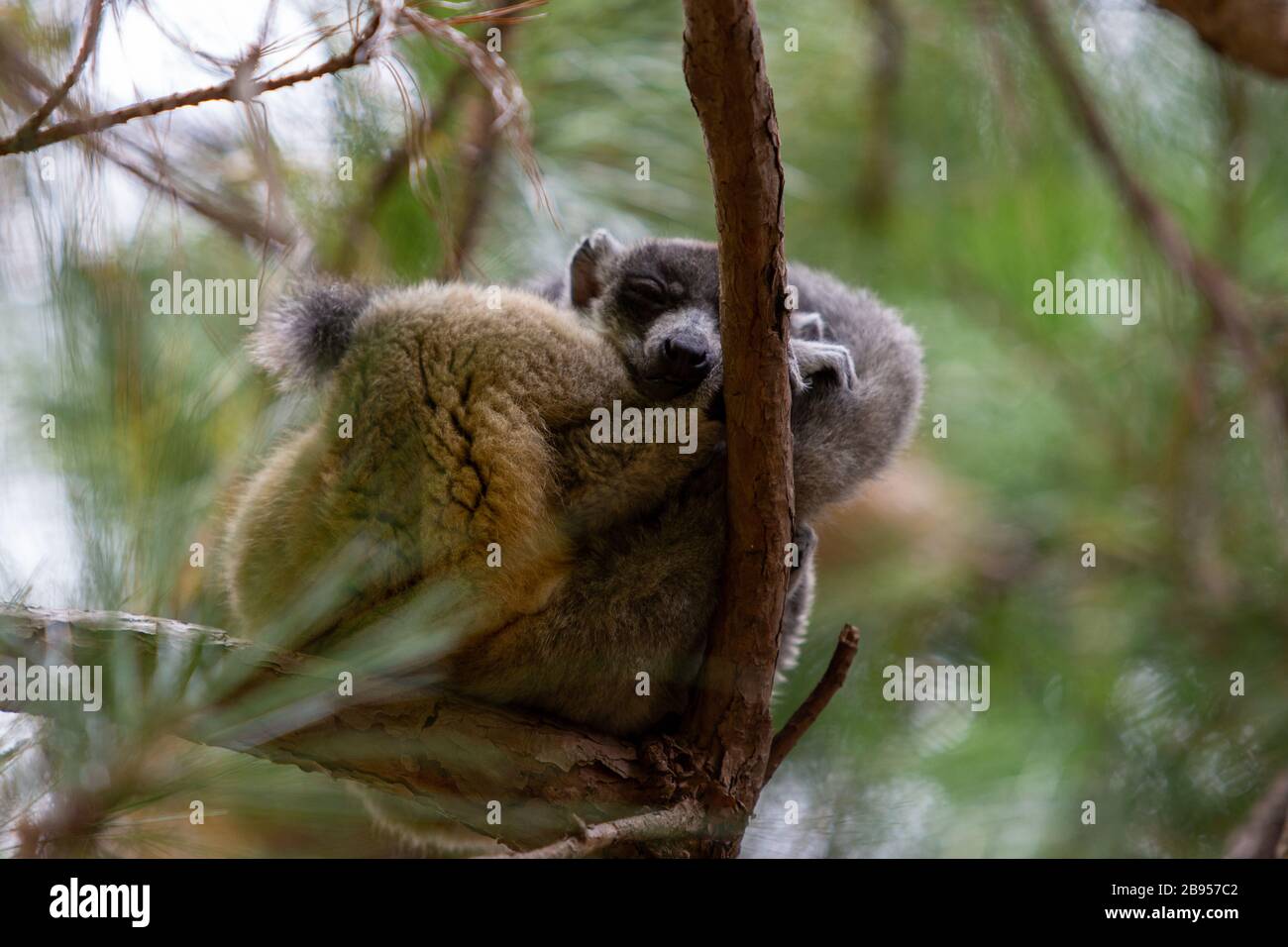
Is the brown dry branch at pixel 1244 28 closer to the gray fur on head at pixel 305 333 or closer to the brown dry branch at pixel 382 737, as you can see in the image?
the brown dry branch at pixel 382 737

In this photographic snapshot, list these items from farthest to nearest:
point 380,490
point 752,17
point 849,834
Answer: point 849,834 < point 380,490 < point 752,17

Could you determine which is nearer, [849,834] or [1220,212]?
[849,834]

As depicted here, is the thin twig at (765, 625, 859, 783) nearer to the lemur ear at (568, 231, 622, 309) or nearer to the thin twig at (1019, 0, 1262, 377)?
the lemur ear at (568, 231, 622, 309)

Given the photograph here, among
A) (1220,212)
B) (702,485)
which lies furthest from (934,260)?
(702,485)

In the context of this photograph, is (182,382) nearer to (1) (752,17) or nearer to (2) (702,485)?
(2) (702,485)

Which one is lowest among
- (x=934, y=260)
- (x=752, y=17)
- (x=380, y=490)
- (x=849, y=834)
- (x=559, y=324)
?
(x=849, y=834)

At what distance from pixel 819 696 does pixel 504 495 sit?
724 millimetres

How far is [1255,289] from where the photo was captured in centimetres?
374

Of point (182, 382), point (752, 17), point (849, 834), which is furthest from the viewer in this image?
point (849, 834)


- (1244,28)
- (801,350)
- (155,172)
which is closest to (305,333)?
(155,172)

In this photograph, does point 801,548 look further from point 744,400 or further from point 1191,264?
point 1191,264

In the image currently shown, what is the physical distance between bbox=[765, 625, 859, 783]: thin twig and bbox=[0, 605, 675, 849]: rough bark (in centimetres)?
33

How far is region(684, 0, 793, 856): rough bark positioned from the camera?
5.70 feet
